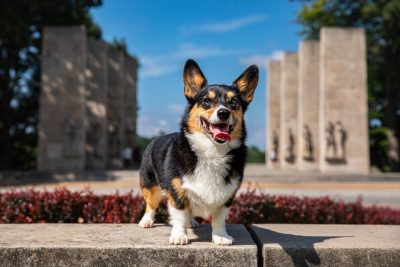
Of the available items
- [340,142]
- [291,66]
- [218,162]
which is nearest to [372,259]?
[218,162]

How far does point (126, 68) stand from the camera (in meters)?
40.0

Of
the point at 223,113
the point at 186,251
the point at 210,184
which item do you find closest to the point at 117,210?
the point at 186,251

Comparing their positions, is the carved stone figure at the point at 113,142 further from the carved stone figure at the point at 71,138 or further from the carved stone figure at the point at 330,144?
the carved stone figure at the point at 330,144

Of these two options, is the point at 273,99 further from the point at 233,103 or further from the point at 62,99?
the point at 233,103

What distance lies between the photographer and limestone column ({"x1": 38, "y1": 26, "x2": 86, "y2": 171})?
85.6ft

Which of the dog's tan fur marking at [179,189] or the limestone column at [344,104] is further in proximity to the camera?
the limestone column at [344,104]

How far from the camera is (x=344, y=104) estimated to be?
2720 cm

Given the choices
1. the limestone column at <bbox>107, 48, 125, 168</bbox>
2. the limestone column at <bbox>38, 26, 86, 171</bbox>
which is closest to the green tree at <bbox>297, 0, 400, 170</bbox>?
the limestone column at <bbox>107, 48, 125, 168</bbox>

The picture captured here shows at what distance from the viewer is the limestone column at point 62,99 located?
26.1 m

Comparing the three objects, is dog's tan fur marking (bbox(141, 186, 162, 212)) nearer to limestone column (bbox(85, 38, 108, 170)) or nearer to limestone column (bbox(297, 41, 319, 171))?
limestone column (bbox(85, 38, 108, 170))

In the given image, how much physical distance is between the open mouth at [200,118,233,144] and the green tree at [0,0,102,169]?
2184cm

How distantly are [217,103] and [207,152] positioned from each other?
0.44 metres

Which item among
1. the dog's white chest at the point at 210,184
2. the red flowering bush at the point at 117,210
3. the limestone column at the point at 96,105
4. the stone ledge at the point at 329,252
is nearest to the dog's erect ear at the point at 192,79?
the dog's white chest at the point at 210,184

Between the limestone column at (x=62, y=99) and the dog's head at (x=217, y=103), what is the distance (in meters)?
23.4
